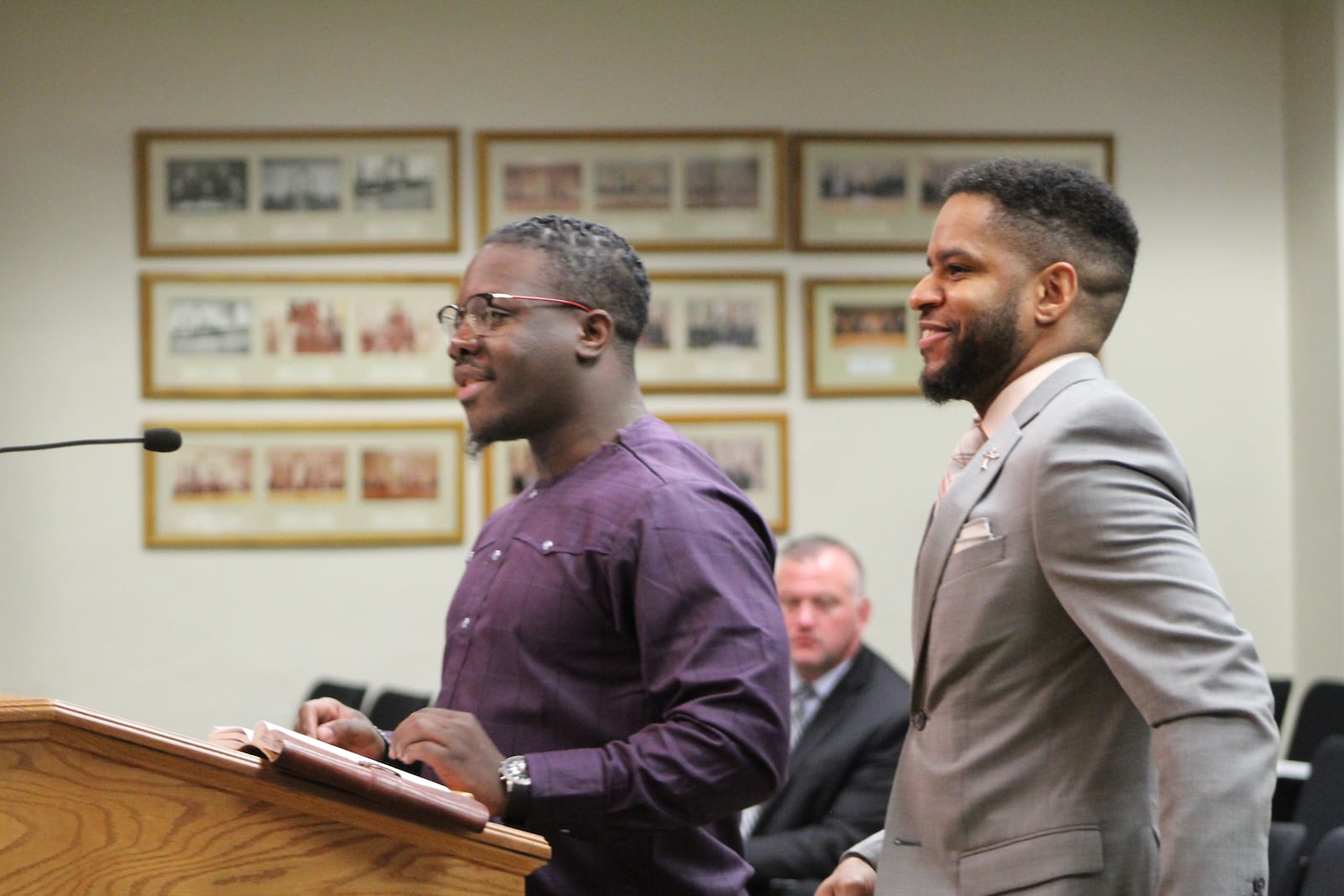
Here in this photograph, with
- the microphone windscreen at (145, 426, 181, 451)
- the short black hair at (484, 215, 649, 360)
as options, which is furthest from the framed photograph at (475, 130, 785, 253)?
the microphone windscreen at (145, 426, 181, 451)

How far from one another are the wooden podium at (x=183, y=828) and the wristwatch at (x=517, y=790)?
25 centimetres

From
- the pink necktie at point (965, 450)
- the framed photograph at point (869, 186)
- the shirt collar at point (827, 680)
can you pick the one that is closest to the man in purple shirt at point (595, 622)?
the pink necktie at point (965, 450)

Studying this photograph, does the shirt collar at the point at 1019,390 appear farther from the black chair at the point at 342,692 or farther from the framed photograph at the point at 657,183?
the framed photograph at the point at 657,183

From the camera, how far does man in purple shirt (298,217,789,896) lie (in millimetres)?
1891

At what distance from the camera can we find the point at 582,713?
2.04m

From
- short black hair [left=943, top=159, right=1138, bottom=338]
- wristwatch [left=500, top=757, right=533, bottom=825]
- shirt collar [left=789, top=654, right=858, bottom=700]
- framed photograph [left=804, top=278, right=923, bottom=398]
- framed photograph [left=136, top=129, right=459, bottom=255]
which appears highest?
framed photograph [left=136, top=129, right=459, bottom=255]

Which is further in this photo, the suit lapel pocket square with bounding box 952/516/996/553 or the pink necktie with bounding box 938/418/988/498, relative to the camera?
the pink necktie with bounding box 938/418/988/498

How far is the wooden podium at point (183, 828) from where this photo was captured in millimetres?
1433

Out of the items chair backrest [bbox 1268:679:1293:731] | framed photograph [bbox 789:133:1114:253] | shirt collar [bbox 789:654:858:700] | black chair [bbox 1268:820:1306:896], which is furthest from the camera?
framed photograph [bbox 789:133:1114:253]

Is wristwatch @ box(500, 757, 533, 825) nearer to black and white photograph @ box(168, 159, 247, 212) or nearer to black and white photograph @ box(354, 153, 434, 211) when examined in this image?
black and white photograph @ box(354, 153, 434, 211)

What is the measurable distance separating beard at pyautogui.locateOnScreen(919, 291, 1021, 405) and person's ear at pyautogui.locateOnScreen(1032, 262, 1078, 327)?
0.03m

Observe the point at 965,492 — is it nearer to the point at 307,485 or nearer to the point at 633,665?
the point at 633,665

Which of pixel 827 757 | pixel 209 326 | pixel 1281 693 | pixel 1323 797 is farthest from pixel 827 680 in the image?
pixel 209 326

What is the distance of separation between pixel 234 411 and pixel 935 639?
4486mm
